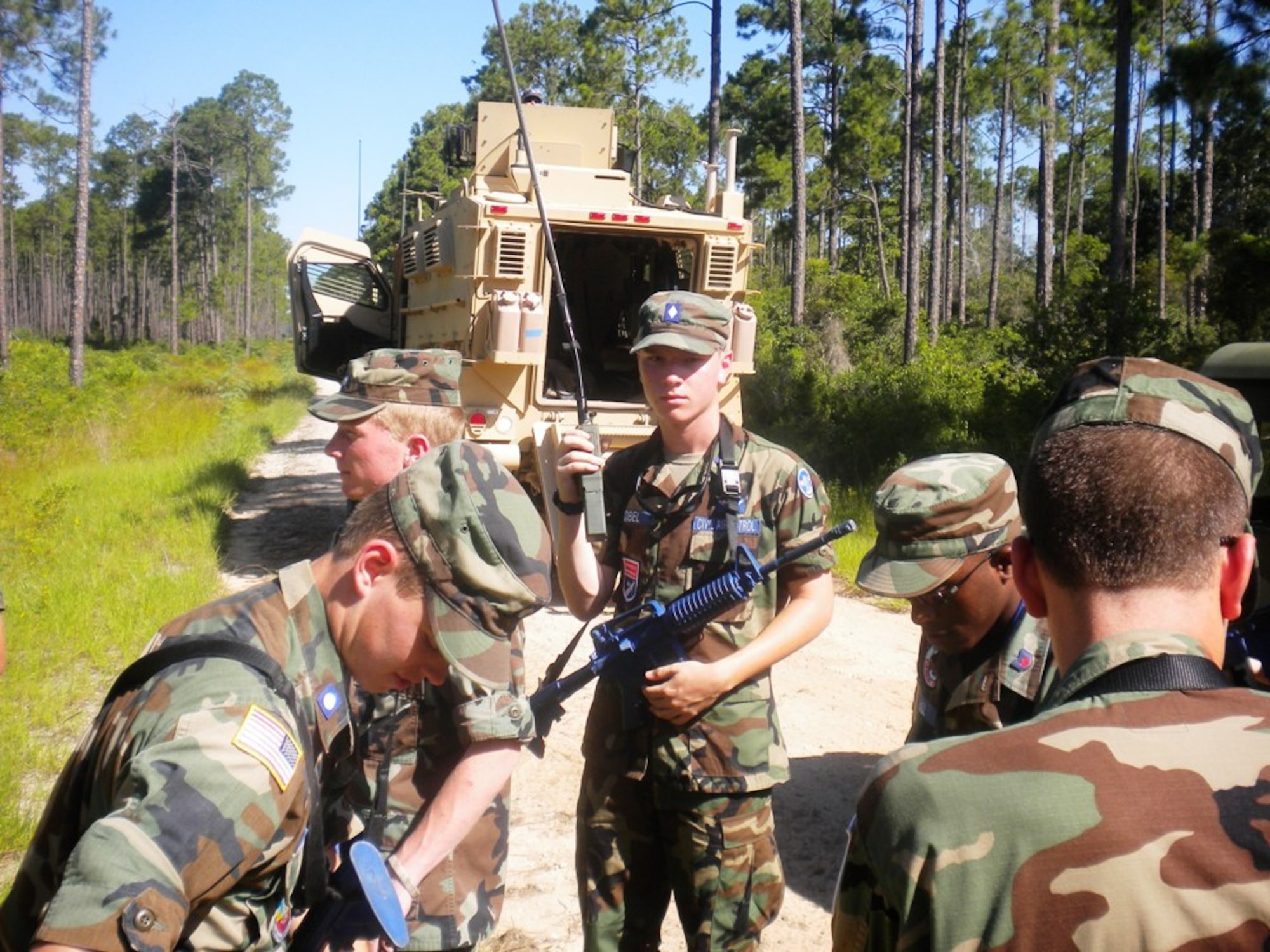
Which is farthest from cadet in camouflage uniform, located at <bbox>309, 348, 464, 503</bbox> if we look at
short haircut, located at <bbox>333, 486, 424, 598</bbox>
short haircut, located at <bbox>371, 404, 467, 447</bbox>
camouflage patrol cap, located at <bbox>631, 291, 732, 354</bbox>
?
short haircut, located at <bbox>333, 486, 424, 598</bbox>

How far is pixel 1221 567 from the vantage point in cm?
124

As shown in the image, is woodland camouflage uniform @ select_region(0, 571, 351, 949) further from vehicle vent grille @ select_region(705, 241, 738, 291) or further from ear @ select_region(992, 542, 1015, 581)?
vehicle vent grille @ select_region(705, 241, 738, 291)

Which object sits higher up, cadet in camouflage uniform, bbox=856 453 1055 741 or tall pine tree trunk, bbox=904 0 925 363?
tall pine tree trunk, bbox=904 0 925 363

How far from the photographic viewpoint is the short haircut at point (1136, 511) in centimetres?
121

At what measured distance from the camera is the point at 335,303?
30.6 ft

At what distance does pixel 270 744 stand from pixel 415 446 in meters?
1.43

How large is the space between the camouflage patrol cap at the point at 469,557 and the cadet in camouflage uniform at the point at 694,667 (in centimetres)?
104

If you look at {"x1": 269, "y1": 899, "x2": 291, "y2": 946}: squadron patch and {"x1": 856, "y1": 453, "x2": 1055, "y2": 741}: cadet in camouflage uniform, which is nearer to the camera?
{"x1": 269, "y1": 899, "x2": 291, "y2": 946}: squadron patch

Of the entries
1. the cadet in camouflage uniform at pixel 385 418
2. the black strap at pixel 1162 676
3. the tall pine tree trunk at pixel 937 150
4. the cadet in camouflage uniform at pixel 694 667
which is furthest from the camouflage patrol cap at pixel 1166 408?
the tall pine tree trunk at pixel 937 150

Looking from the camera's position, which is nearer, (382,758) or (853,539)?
(382,758)

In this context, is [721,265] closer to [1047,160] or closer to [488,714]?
[488,714]

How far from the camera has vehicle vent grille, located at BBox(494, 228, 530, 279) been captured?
7.21 meters

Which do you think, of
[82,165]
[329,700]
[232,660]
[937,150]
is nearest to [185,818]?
[232,660]

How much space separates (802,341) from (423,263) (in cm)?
1002
